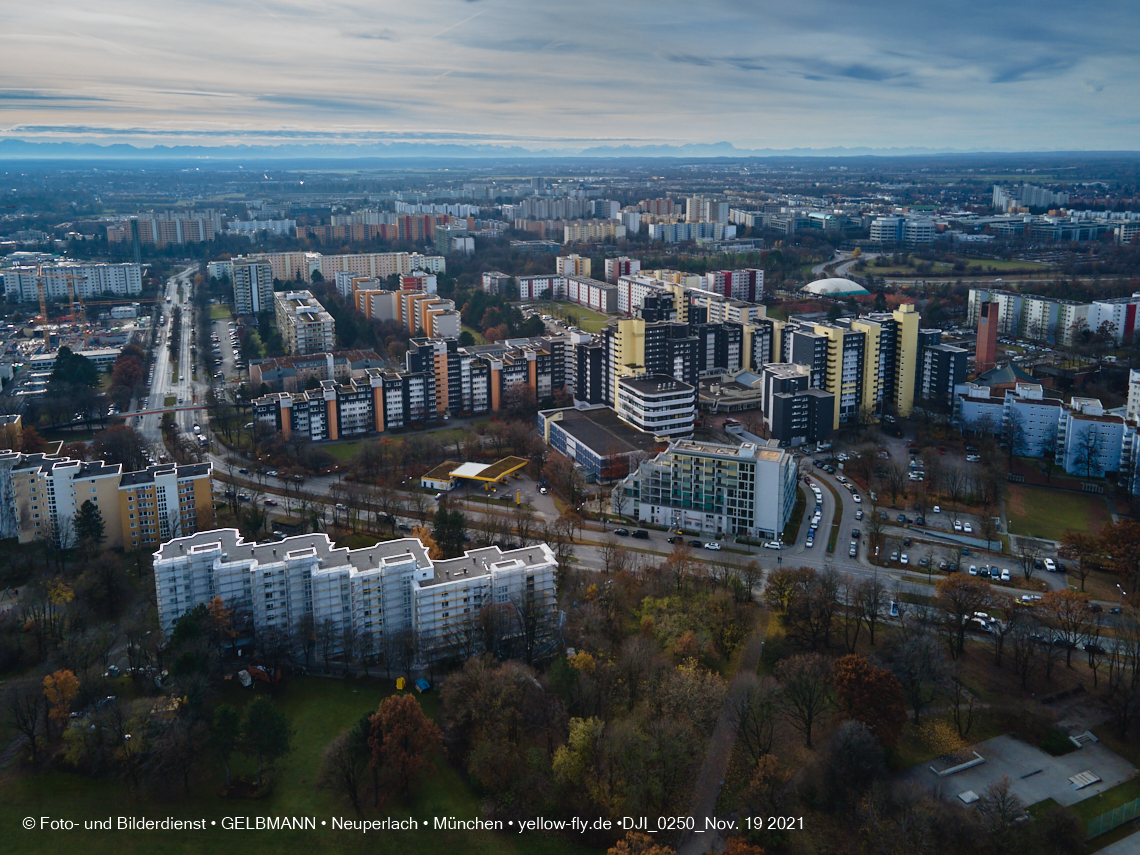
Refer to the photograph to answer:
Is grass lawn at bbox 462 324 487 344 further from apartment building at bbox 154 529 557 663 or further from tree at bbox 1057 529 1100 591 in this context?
tree at bbox 1057 529 1100 591

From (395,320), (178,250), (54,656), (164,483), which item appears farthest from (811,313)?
(178,250)

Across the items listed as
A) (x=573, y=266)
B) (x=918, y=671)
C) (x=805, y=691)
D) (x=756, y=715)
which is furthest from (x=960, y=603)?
(x=573, y=266)

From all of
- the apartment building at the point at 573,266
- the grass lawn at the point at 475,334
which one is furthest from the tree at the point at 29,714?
the apartment building at the point at 573,266

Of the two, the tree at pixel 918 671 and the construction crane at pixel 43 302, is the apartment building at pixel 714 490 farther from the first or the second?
the construction crane at pixel 43 302

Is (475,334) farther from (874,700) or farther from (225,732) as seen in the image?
(874,700)

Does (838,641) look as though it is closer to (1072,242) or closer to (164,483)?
(164,483)
